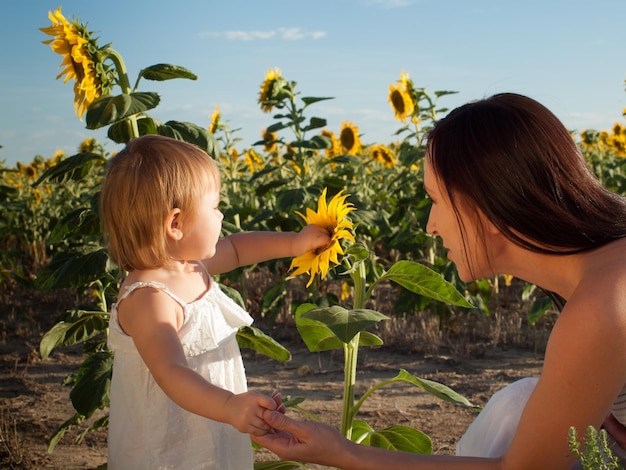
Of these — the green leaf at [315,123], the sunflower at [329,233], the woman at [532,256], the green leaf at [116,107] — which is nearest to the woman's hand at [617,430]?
the woman at [532,256]

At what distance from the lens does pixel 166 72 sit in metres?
2.17

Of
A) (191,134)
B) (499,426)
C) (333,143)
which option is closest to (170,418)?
(499,426)

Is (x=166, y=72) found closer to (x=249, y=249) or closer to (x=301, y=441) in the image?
(x=249, y=249)

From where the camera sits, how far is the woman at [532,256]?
52.6 inches

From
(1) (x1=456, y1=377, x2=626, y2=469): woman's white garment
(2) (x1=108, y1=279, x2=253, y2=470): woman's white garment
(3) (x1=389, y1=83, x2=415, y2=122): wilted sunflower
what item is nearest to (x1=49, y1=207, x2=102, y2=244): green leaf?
(2) (x1=108, y1=279, x2=253, y2=470): woman's white garment

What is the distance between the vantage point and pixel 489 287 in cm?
447

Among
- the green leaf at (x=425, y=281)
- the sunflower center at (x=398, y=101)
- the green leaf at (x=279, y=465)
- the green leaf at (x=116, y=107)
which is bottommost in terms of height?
the green leaf at (x=279, y=465)

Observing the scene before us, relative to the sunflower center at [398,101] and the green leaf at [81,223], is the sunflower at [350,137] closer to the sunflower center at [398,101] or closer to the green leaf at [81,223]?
the sunflower center at [398,101]

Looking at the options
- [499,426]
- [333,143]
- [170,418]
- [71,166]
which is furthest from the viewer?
[333,143]

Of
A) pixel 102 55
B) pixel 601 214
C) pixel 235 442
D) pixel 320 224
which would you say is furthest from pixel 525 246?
pixel 102 55

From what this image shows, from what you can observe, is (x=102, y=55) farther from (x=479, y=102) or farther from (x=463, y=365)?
(x=463, y=365)

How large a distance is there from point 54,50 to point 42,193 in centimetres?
592

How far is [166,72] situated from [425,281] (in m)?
0.95

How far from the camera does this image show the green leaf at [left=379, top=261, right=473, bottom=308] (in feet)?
5.64
